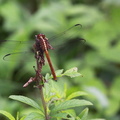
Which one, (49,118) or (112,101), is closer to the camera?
(49,118)

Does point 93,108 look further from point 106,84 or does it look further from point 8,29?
point 8,29

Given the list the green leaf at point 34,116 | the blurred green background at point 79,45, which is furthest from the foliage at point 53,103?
the blurred green background at point 79,45

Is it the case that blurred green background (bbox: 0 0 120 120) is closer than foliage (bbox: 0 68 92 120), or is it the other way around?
foliage (bbox: 0 68 92 120)

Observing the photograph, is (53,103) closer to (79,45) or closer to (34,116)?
(34,116)

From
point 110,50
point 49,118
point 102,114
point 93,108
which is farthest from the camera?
point 110,50

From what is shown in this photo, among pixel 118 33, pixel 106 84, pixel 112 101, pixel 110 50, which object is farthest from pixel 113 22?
pixel 112 101

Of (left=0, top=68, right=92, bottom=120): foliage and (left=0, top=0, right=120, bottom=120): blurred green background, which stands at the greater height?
(left=0, top=0, right=120, bottom=120): blurred green background

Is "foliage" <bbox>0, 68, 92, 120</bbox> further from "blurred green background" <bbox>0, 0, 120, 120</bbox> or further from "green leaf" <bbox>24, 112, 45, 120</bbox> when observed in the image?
"blurred green background" <bbox>0, 0, 120, 120</bbox>

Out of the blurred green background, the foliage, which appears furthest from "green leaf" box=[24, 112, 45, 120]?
the blurred green background
